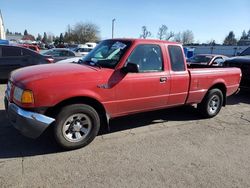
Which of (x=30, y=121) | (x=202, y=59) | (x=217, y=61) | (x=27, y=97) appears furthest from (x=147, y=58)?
(x=217, y=61)

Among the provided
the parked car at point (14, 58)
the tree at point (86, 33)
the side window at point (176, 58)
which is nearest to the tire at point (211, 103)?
the side window at point (176, 58)

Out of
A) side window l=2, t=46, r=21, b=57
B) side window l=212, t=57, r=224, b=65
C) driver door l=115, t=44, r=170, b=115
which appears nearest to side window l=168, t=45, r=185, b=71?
driver door l=115, t=44, r=170, b=115

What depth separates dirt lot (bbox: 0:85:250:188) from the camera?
338 centimetres

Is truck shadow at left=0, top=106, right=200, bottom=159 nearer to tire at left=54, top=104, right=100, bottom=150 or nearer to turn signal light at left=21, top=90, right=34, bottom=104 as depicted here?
tire at left=54, top=104, right=100, bottom=150

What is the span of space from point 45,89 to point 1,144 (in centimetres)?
138

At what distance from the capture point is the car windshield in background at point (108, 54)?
4.65 metres

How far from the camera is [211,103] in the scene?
641 cm

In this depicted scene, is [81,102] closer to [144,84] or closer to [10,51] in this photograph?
[144,84]

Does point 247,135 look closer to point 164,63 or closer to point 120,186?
point 164,63

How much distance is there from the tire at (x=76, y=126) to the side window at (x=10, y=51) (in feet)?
22.5

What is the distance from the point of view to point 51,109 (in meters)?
3.93

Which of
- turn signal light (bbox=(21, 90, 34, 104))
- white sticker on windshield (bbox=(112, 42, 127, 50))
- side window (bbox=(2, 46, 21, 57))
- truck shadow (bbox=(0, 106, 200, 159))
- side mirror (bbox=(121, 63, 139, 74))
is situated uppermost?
white sticker on windshield (bbox=(112, 42, 127, 50))

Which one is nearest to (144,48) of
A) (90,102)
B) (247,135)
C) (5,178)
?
(90,102)

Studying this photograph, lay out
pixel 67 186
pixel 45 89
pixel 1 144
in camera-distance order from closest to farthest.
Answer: pixel 67 186 → pixel 45 89 → pixel 1 144
